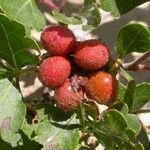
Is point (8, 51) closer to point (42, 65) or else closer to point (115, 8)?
point (42, 65)

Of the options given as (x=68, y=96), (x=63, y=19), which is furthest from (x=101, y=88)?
(x=63, y=19)

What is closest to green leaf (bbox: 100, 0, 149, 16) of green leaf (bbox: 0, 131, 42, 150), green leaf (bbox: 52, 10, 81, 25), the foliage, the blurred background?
the foliage

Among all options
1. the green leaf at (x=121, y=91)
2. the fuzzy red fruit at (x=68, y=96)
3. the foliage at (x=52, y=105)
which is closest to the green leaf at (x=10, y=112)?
the foliage at (x=52, y=105)

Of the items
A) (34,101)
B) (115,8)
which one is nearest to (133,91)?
(115,8)

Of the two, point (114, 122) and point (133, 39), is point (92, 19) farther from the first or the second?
point (114, 122)

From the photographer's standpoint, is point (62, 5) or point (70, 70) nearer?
point (70, 70)

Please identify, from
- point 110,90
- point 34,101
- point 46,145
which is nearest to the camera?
point 110,90
